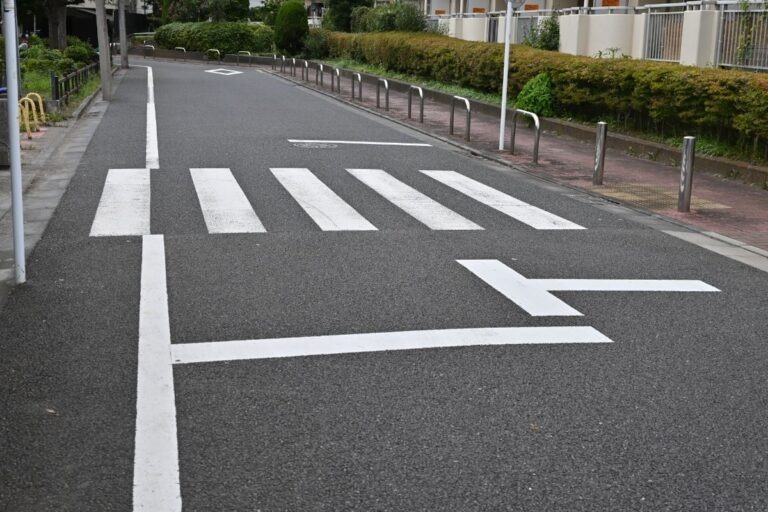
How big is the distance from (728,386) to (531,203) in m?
6.68

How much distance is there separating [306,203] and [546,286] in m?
4.35

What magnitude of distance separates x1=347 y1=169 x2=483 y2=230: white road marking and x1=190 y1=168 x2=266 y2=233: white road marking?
185cm

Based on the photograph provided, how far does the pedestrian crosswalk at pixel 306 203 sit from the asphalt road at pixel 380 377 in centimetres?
21

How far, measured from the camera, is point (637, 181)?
46.8 feet

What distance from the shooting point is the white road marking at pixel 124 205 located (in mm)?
9594

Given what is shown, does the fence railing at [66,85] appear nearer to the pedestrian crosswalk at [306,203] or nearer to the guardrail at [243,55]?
the pedestrian crosswalk at [306,203]

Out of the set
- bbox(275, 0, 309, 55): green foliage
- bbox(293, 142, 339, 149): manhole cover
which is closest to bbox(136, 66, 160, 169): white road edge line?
A: bbox(293, 142, 339, 149): manhole cover

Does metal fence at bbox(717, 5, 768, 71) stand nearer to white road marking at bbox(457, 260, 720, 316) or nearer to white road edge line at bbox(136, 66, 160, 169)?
white road marking at bbox(457, 260, 720, 316)

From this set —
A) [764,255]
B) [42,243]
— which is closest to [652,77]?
[764,255]

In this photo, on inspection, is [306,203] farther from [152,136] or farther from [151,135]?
[151,135]

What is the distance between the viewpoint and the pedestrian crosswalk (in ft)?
33.0

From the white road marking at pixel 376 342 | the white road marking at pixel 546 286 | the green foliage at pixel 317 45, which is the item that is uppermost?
the green foliage at pixel 317 45

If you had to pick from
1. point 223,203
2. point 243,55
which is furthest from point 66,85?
point 243,55

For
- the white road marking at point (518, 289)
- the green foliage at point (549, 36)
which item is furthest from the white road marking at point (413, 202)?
the green foliage at point (549, 36)
